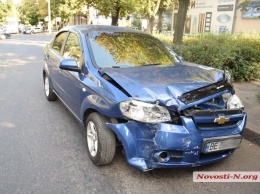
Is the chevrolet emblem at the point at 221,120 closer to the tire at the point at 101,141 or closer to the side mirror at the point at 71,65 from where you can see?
the tire at the point at 101,141

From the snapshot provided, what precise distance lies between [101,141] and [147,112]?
69cm

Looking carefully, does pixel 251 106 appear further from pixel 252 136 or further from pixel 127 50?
pixel 127 50

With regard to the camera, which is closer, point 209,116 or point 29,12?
point 209,116

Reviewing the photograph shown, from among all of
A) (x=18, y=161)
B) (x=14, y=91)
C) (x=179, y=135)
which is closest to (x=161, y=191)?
(x=179, y=135)

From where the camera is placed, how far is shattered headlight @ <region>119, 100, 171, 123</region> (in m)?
2.58

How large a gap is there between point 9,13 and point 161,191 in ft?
217

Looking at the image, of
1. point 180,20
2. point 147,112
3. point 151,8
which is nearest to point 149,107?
point 147,112

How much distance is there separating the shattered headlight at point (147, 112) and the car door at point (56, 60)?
7.10ft

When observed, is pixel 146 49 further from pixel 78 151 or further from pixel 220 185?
pixel 220 185

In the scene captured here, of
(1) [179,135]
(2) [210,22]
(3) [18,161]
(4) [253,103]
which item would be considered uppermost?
(2) [210,22]

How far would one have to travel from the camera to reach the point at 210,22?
2584 cm

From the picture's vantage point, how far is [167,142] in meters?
2.53

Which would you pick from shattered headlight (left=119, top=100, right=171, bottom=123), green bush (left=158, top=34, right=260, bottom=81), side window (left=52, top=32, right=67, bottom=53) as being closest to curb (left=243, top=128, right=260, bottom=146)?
shattered headlight (left=119, top=100, right=171, bottom=123)

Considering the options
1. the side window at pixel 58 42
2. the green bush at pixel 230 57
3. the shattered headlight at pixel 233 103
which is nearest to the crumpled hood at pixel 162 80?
the shattered headlight at pixel 233 103
